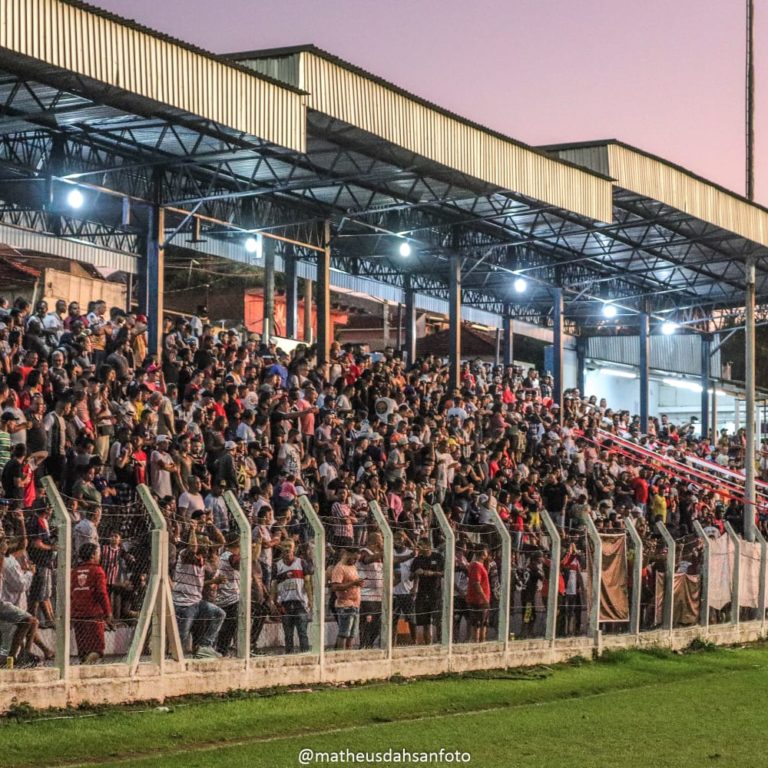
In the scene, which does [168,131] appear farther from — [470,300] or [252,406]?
[470,300]

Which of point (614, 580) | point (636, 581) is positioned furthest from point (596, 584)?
point (636, 581)

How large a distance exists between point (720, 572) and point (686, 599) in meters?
1.50

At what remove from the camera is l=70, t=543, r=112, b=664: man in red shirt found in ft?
44.6

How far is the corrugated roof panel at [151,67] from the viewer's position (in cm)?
2042

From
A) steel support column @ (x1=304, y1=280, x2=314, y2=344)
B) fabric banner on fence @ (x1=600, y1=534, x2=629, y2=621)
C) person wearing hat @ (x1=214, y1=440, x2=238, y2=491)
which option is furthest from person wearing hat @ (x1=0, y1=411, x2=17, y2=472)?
steel support column @ (x1=304, y1=280, x2=314, y2=344)

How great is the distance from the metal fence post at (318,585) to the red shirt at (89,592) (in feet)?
9.39

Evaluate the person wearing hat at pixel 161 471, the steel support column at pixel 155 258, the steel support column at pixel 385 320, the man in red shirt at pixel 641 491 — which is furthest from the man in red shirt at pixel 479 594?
the steel support column at pixel 385 320

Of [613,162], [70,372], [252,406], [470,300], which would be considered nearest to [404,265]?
[470,300]

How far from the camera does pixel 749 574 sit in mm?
26078

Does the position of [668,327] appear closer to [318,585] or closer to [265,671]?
[318,585]

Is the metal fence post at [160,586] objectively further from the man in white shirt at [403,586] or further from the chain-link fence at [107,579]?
the man in white shirt at [403,586]

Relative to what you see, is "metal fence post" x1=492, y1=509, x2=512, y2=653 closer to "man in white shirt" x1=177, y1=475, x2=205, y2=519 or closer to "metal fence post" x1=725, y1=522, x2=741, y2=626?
"man in white shirt" x1=177, y1=475, x2=205, y2=519

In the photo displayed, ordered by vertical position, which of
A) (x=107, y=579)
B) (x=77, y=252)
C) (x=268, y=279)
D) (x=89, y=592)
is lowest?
(x=89, y=592)

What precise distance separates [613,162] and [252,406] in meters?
14.3
